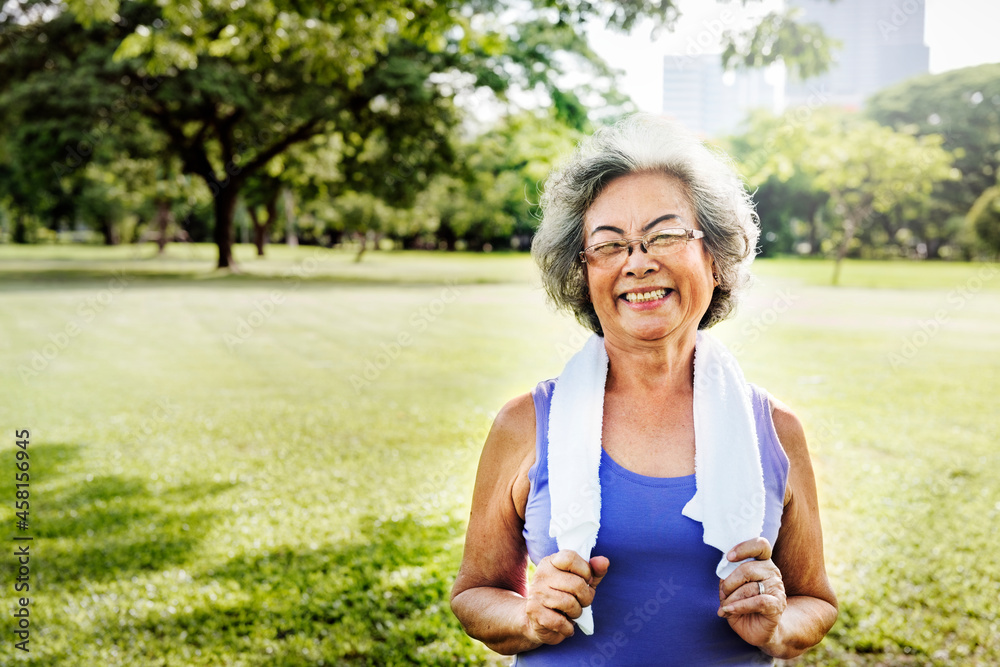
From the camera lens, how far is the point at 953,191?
50.4 metres

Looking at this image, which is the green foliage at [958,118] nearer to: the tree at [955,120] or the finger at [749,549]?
the tree at [955,120]

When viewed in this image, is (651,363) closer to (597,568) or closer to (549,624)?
(597,568)

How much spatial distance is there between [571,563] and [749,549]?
0.38 m

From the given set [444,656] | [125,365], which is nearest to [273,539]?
[444,656]

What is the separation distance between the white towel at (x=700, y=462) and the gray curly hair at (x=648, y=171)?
31cm

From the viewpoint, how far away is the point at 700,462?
1.76m

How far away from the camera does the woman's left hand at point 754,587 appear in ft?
5.37

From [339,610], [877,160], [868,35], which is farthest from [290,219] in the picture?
[339,610]

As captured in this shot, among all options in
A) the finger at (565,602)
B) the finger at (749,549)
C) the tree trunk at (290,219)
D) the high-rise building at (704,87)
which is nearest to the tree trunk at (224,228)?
the tree trunk at (290,219)

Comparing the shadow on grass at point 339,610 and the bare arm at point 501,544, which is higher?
the bare arm at point 501,544

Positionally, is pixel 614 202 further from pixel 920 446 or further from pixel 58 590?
pixel 920 446

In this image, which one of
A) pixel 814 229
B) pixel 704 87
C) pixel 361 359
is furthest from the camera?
pixel 814 229

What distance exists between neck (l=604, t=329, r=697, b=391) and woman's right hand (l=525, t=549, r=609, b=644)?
0.48 meters

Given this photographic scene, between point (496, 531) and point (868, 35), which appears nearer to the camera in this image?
point (496, 531)
